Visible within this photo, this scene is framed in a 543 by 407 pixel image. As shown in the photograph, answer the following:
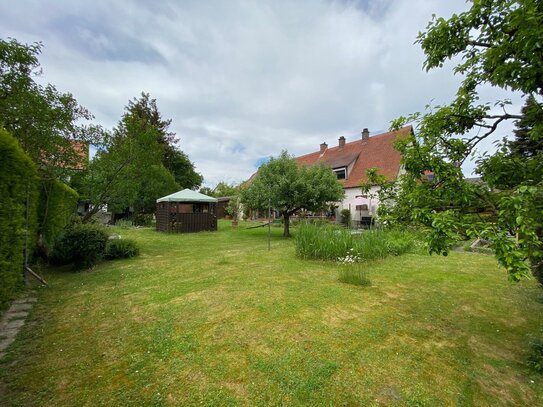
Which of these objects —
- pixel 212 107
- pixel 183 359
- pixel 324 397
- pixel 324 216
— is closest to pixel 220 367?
pixel 183 359

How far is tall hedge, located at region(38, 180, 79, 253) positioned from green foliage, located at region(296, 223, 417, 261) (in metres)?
6.61

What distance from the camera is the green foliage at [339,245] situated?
763 centimetres

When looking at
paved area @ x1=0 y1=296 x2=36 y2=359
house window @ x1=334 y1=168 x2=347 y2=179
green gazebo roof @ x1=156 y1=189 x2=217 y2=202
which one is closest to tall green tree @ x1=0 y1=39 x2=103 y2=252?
paved area @ x1=0 y1=296 x2=36 y2=359

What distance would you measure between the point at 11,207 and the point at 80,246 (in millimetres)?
2821

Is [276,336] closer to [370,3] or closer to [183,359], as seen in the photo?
[183,359]

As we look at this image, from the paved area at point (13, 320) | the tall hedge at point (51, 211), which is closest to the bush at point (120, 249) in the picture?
the tall hedge at point (51, 211)

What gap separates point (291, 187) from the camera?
1264 centimetres

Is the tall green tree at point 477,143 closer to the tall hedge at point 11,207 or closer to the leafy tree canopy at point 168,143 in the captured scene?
the tall hedge at point 11,207

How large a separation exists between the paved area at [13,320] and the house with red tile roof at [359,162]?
16699 millimetres

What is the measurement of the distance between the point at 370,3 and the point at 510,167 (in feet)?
20.8

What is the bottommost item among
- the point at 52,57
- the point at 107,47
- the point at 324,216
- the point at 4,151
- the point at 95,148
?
the point at 324,216

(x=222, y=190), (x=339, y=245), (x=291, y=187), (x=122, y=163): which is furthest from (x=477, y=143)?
(x=222, y=190)

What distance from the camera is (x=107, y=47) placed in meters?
8.11

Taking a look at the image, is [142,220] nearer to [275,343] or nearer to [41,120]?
[41,120]
